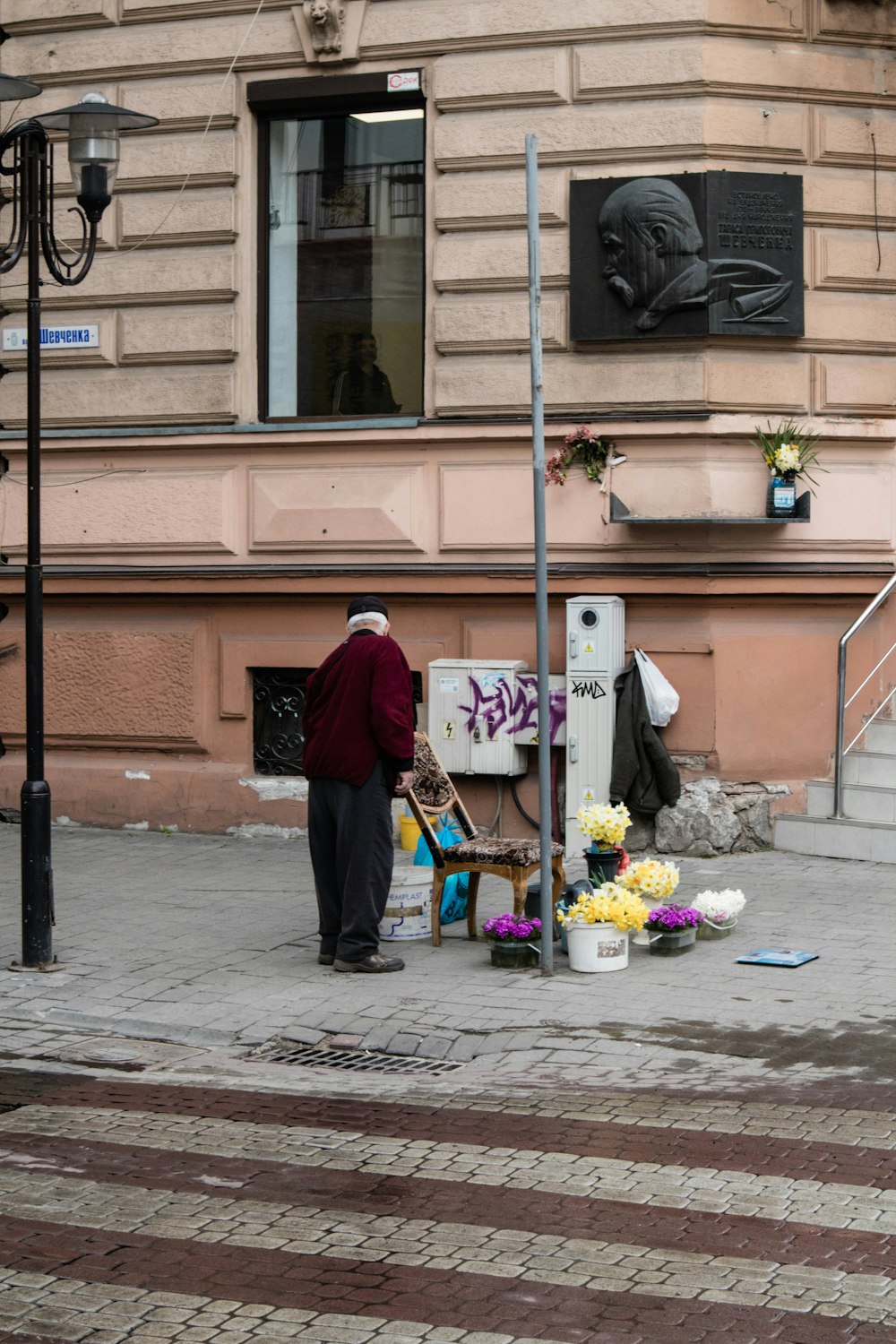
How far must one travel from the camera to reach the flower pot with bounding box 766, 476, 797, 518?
39.5 feet

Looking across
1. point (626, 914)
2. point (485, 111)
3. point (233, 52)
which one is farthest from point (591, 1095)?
point (233, 52)

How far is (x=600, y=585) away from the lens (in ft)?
41.0

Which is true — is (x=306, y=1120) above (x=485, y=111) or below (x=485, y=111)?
below

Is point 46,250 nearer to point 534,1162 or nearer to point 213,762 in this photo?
point 213,762

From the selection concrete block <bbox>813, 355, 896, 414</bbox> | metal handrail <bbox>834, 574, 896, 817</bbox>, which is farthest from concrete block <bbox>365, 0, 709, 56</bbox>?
metal handrail <bbox>834, 574, 896, 817</bbox>

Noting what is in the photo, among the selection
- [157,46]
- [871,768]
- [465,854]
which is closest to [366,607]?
[465,854]

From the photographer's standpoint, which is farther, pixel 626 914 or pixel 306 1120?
pixel 626 914

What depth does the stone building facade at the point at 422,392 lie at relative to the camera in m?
12.3

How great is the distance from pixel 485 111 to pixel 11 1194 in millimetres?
9268

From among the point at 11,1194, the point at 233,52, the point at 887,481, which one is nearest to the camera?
the point at 11,1194

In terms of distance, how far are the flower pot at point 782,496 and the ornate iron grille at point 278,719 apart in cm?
379

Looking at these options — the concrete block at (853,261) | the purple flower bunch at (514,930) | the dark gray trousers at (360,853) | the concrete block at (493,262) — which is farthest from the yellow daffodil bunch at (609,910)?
the concrete block at (853,261)

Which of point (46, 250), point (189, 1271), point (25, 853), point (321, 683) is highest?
point (46, 250)

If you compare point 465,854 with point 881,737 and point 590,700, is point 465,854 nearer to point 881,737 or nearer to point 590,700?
point 590,700
